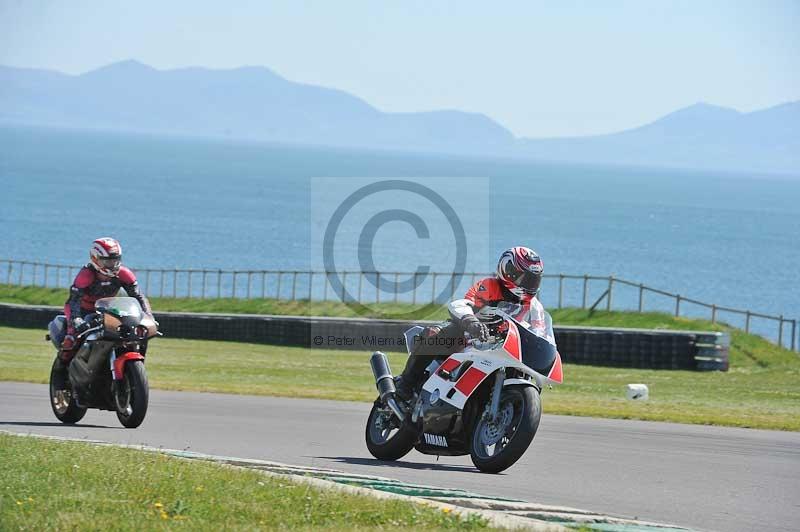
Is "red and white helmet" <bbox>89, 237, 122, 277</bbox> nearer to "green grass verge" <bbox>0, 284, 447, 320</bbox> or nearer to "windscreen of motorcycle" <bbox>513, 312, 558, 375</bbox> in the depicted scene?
"windscreen of motorcycle" <bbox>513, 312, 558, 375</bbox>

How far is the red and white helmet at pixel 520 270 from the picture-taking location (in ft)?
33.8

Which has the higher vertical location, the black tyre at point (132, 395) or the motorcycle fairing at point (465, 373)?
the motorcycle fairing at point (465, 373)

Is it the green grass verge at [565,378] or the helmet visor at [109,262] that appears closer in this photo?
the helmet visor at [109,262]

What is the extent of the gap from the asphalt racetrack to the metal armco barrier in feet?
39.3

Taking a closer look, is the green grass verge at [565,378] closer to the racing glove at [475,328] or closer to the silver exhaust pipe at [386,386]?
the silver exhaust pipe at [386,386]

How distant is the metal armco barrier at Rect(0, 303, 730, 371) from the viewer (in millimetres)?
27797

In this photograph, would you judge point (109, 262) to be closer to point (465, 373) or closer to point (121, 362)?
point (121, 362)

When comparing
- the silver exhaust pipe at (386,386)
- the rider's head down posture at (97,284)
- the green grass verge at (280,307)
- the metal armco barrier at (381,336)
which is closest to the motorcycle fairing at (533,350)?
the silver exhaust pipe at (386,386)

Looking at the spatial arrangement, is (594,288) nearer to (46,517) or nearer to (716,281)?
(716,281)

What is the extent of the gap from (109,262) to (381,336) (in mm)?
17729

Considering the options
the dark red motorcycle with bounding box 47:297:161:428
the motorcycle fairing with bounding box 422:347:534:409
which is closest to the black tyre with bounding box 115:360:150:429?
the dark red motorcycle with bounding box 47:297:161:428

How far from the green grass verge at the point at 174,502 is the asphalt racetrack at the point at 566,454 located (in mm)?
1464

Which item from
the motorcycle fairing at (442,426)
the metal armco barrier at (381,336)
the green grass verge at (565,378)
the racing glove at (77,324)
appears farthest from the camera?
the metal armco barrier at (381,336)

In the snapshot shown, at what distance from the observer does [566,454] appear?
1175 centimetres
